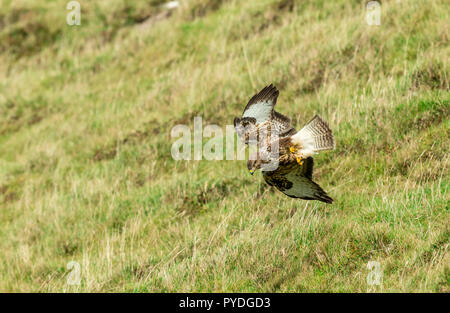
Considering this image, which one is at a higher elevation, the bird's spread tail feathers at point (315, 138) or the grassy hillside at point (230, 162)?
the bird's spread tail feathers at point (315, 138)

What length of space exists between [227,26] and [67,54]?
4.52m

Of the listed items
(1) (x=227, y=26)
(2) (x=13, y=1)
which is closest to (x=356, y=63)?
(1) (x=227, y=26)

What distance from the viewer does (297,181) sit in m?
5.57

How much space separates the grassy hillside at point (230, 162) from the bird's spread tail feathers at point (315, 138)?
67 cm

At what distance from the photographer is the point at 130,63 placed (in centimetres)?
1230

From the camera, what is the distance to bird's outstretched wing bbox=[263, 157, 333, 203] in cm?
546

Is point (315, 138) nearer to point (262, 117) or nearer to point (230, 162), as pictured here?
point (262, 117)

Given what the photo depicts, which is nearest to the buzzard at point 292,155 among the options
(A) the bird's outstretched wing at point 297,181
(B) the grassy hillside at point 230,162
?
(A) the bird's outstretched wing at point 297,181

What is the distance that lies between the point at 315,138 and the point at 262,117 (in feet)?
2.36

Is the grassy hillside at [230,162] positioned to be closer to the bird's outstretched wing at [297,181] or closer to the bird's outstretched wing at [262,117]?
the bird's outstretched wing at [297,181]

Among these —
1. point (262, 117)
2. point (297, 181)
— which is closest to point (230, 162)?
point (262, 117)

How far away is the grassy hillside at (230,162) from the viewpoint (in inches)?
207

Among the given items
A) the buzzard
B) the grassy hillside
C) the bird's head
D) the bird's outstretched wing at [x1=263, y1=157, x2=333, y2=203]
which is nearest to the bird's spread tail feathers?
the buzzard
